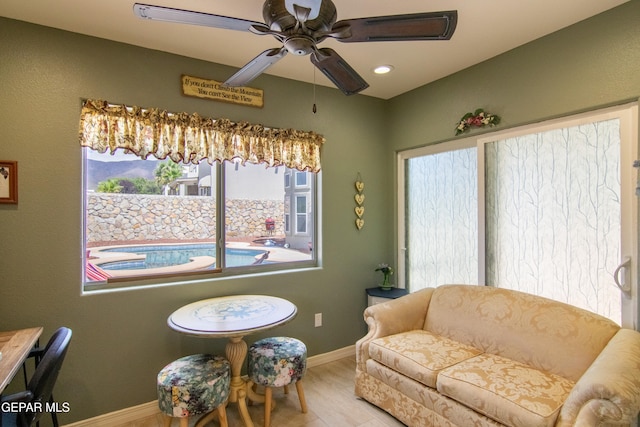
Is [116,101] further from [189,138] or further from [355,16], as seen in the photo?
[355,16]

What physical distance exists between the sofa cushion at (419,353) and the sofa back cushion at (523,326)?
0.14 metres

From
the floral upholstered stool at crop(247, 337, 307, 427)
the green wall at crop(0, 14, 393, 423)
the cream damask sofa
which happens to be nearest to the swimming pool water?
the green wall at crop(0, 14, 393, 423)

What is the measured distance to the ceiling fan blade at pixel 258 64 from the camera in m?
1.65

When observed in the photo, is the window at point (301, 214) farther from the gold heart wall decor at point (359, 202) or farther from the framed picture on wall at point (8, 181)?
the framed picture on wall at point (8, 181)

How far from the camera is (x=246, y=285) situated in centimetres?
281

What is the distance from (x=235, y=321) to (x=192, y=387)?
423 millimetres

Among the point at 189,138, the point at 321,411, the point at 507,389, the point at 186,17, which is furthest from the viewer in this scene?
the point at 189,138

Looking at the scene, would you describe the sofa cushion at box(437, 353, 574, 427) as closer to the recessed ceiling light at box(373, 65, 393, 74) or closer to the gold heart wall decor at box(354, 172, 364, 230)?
the gold heart wall decor at box(354, 172, 364, 230)

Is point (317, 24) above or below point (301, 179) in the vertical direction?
above

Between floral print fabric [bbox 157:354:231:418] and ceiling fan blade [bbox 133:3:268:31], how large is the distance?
74.4 inches

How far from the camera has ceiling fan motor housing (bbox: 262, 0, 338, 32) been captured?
138 cm

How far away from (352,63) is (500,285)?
2.19 metres

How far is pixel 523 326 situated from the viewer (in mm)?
2164

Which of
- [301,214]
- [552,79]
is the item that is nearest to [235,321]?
[301,214]
